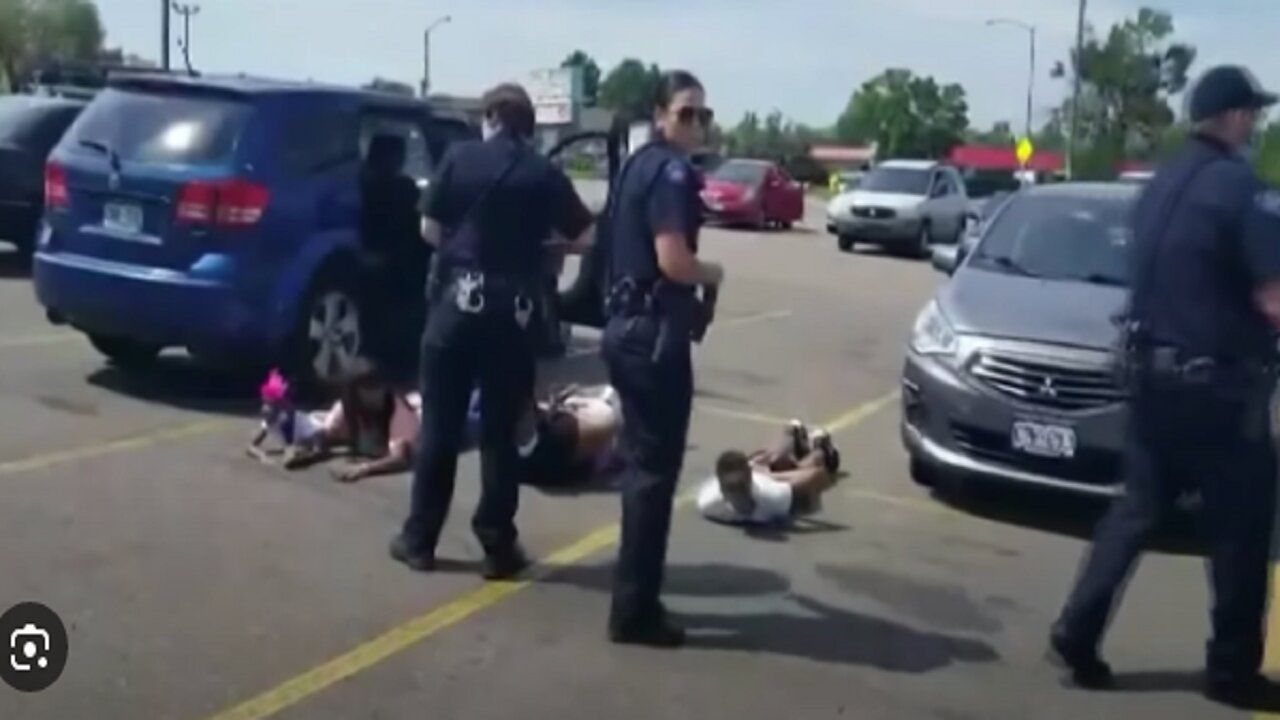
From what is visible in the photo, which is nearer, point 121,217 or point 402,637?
point 402,637

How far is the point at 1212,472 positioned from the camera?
6297 mm

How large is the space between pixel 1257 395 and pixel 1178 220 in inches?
24.2

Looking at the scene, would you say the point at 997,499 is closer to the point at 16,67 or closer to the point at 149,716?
the point at 149,716

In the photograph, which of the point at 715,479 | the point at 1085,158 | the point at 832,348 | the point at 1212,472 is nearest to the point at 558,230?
the point at 715,479

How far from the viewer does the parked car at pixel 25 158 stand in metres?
18.3

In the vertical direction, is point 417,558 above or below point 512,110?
below

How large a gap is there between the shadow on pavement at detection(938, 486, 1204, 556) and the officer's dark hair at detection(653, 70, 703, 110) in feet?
10.7

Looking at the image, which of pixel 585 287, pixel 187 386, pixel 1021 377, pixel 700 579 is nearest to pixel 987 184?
pixel 585 287

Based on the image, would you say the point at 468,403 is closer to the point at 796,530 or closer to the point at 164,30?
the point at 796,530

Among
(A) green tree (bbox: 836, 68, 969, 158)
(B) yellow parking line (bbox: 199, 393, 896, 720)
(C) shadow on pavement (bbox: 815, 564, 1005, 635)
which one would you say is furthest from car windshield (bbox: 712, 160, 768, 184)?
(A) green tree (bbox: 836, 68, 969, 158)

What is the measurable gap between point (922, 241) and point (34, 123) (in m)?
19.0

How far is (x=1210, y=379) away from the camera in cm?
624

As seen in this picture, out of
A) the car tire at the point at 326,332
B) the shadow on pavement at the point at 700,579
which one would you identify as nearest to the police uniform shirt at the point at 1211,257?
the shadow on pavement at the point at 700,579

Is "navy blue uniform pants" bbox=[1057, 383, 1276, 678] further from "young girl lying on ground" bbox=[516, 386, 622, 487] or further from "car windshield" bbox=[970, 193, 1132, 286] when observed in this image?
"car windshield" bbox=[970, 193, 1132, 286]
